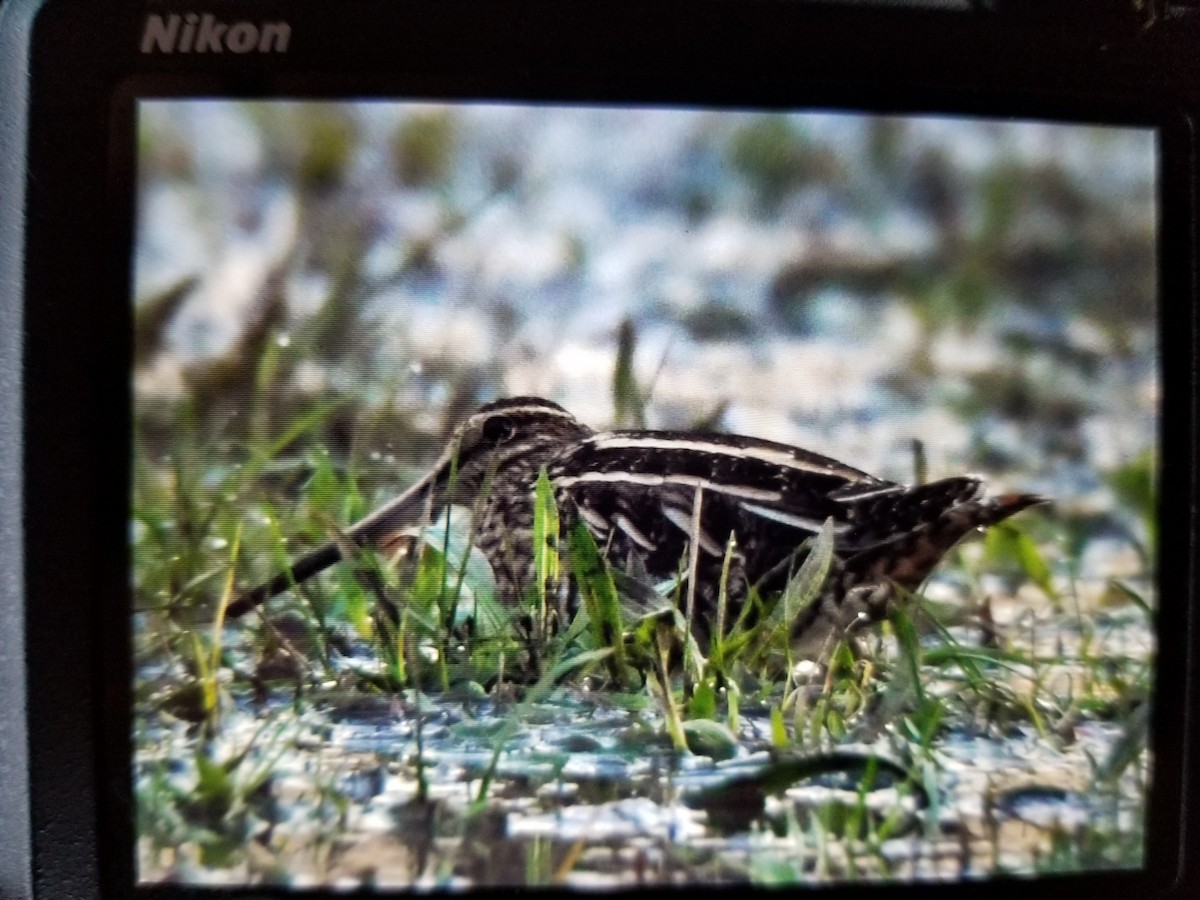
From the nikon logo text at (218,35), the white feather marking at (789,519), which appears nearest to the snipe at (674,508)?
the white feather marking at (789,519)

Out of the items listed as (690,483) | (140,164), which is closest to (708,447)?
(690,483)

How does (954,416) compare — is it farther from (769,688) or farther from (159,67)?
(159,67)

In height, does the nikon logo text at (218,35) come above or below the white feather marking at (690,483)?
above

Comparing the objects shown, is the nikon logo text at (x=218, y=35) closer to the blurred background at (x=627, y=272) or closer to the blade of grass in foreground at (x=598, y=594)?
the blurred background at (x=627, y=272)

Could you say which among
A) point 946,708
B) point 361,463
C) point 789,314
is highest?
point 789,314

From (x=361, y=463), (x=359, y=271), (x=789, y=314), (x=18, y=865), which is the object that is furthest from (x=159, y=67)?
(x=18, y=865)

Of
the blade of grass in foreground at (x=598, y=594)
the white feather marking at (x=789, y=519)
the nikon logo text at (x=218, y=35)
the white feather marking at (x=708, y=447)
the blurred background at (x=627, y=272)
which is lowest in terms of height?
the blade of grass in foreground at (x=598, y=594)

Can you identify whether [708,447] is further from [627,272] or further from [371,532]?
[371,532]

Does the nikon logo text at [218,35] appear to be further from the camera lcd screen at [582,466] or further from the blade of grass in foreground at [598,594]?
the blade of grass in foreground at [598,594]
